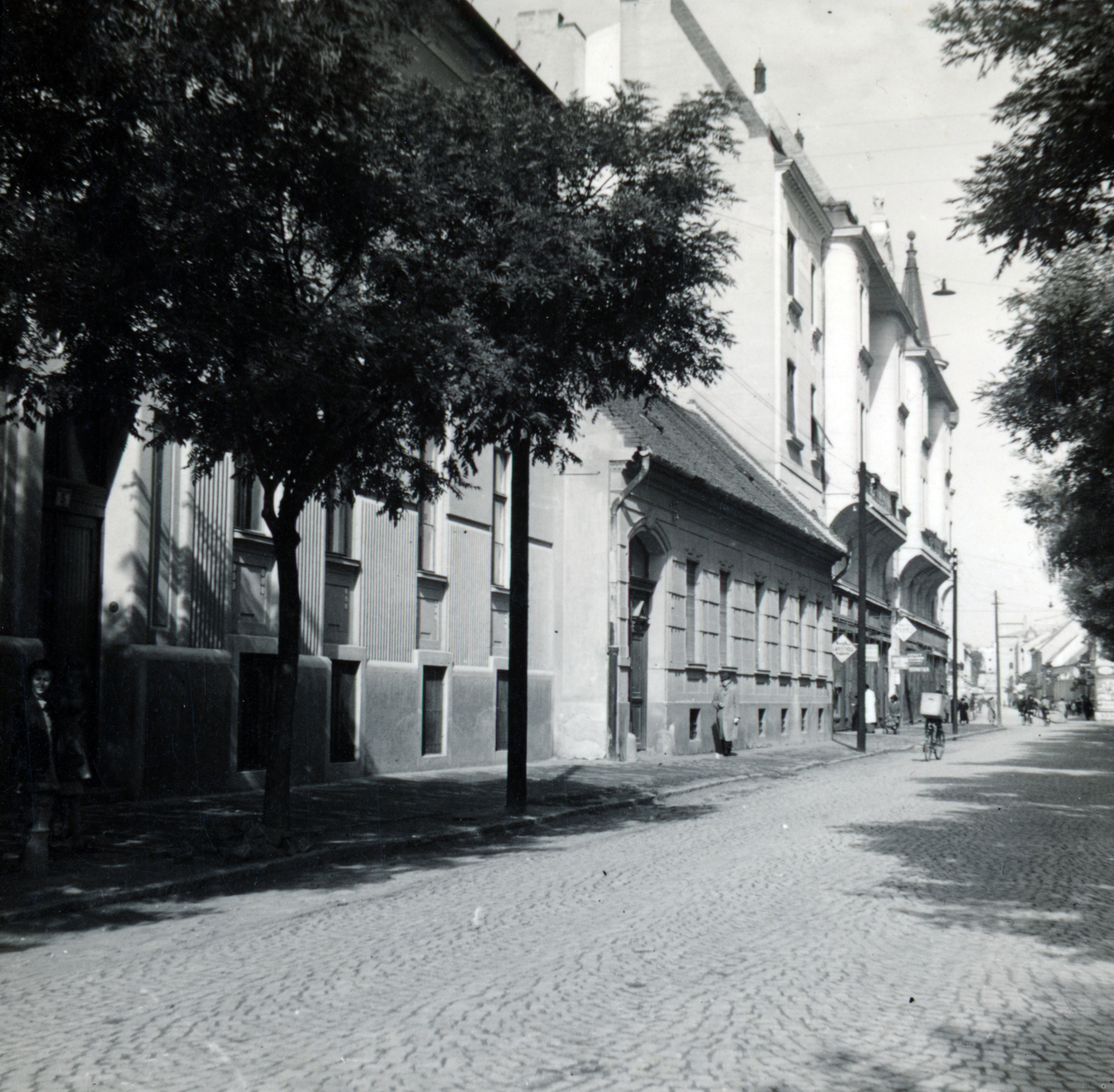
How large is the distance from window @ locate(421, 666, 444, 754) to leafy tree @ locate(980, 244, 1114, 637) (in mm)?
11107

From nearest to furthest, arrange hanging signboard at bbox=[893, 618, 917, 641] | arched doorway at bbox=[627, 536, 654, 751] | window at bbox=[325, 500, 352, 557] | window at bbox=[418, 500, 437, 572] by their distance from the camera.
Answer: window at bbox=[325, 500, 352, 557] → window at bbox=[418, 500, 437, 572] → arched doorway at bbox=[627, 536, 654, 751] → hanging signboard at bbox=[893, 618, 917, 641]

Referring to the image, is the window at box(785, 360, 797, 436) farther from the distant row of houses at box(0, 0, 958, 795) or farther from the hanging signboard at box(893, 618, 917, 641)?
the hanging signboard at box(893, 618, 917, 641)

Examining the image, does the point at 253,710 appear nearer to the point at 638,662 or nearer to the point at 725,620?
the point at 638,662

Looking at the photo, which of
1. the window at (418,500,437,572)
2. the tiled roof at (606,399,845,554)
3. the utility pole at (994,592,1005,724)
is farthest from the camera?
the utility pole at (994,592,1005,724)

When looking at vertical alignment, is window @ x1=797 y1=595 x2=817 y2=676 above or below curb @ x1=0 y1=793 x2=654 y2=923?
above

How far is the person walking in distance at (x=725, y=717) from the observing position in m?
29.3

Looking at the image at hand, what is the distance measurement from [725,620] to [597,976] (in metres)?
25.6

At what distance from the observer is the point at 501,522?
23438mm

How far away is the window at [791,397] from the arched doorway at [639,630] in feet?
41.1

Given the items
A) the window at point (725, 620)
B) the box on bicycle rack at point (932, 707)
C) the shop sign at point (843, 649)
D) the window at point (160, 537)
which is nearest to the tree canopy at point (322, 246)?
the window at point (160, 537)

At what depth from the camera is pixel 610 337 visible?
12.7 metres

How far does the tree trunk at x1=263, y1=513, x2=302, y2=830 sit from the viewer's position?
1139 cm

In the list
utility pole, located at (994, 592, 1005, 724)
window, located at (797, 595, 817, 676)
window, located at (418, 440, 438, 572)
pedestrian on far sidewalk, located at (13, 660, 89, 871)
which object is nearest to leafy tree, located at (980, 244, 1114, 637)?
window, located at (418, 440, 438, 572)

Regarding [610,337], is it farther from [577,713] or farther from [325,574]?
[577,713]
